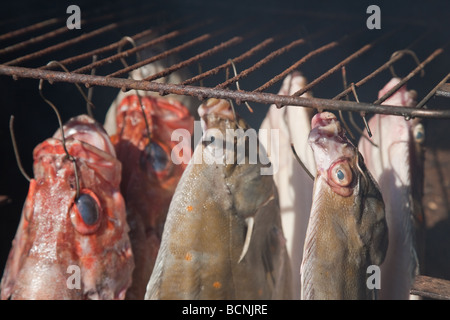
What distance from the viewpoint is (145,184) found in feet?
8.87

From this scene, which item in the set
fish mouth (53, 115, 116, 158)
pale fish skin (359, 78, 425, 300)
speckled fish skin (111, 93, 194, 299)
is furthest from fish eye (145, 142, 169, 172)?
pale fish skin (359, 78, 425, 300)

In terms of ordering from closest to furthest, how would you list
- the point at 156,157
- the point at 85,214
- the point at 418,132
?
the point at 85,214, the point at 418,132, the point at 156,157

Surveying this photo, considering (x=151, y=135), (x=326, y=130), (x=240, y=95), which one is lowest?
(x=326, y=130)

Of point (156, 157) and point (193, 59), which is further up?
point (193, 59)

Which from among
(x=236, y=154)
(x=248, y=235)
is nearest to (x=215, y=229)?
(x=248, y=235)

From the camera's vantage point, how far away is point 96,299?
7.59 feet

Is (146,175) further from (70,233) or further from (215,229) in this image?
(215,229)

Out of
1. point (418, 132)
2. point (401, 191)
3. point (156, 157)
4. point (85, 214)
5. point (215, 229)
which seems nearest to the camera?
point (215, 229)

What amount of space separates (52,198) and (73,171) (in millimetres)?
179

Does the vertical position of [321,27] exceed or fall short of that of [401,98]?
it exceeds it

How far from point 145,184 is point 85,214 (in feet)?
1.63

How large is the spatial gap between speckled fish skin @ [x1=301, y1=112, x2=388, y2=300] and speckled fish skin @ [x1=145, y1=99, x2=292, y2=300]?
396mm

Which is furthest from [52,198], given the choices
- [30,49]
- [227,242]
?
[30,49]
